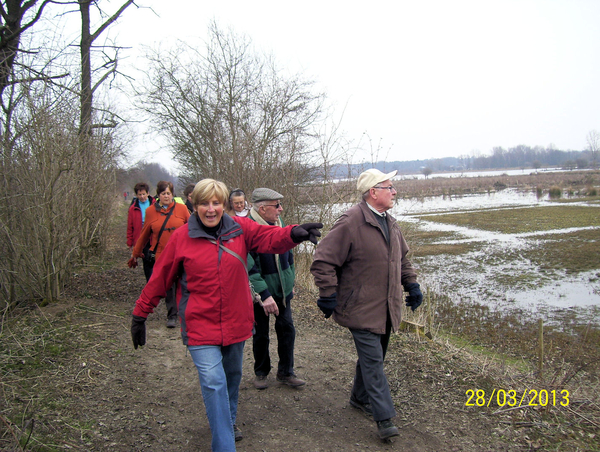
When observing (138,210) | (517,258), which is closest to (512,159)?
(517,258)

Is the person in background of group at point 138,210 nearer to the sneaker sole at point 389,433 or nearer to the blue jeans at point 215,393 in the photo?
the blue jeans at point 215,393

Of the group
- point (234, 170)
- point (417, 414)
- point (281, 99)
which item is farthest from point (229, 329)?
point (281, 99)

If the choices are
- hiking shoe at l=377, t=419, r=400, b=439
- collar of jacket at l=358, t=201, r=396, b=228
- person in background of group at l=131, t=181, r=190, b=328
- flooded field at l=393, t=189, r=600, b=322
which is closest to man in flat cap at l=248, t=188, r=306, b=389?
collar of jacket at l=358, t=201, r=396, b=228

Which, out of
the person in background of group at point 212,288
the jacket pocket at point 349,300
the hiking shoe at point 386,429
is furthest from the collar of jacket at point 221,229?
the hiking shoe at point 386,429

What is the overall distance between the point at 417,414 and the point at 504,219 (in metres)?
31.0

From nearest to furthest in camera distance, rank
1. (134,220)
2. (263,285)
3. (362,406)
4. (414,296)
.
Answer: (414,296)
(263,285)
(362,406)
(134,220)

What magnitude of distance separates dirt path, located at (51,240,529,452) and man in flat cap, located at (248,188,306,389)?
200mm

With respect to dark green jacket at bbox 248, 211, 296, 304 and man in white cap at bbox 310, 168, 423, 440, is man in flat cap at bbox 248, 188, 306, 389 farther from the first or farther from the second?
→ man in white cap at bbox 310, 168, 423, 440

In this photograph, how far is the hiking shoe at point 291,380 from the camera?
4539mm

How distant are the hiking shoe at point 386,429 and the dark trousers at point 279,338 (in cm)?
124

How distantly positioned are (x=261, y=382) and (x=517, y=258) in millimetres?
17216

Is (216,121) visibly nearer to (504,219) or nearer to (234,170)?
(234,170)

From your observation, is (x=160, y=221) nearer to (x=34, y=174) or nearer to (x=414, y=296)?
(x=34, y=174)

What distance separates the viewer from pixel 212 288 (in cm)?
299
